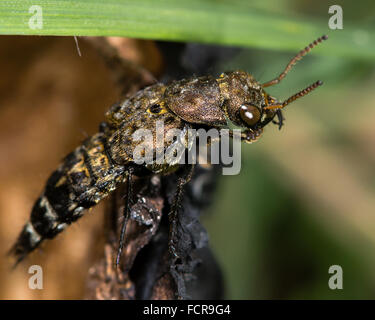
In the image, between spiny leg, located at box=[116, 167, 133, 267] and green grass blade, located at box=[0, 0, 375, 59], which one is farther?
spiny leg, located at box=[116, 167, 133, 267]

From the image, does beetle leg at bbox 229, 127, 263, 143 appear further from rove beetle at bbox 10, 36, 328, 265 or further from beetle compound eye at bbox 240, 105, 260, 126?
beetle compound eye at bbox 240, 105, 260, 126
